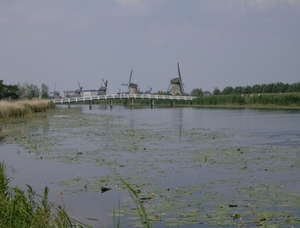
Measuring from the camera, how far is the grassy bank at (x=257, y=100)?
56428mm

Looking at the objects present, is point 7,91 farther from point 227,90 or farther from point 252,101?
point 227,90

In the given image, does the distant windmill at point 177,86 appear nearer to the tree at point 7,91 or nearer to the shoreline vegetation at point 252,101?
the shoreline vegetation at point 252,101

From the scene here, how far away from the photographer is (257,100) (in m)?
63.3

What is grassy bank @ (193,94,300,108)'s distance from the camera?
56428mm

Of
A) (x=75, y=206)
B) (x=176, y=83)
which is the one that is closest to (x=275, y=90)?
(x=176, y=83)

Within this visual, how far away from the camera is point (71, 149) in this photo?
17.9 metres

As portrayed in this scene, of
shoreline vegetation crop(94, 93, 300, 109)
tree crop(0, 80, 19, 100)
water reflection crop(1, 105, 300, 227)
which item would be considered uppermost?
tree crop(0, 80, 19, 100)

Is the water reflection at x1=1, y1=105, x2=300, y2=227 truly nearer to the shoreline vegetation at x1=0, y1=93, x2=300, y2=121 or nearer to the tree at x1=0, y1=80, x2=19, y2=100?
the shoreline vegetation at x1=0, y1=93, x2=300, y2=121

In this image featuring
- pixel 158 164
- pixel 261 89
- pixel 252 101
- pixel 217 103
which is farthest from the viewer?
pixel 261 89

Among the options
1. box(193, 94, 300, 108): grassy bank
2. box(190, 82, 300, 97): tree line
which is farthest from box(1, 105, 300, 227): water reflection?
box(190, 82, 300, 97): tree line

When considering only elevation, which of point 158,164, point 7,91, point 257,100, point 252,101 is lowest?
point 158,164

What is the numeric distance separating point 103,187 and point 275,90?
8488 centimetres

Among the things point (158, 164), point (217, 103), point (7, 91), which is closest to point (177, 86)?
point (217, 103)

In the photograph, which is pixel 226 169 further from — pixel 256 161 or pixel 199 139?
pixel 199 139
